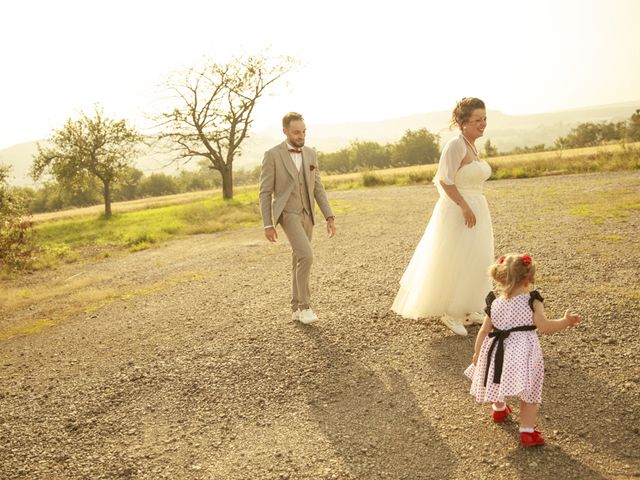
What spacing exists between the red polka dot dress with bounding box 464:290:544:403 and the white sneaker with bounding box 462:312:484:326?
7.03ft

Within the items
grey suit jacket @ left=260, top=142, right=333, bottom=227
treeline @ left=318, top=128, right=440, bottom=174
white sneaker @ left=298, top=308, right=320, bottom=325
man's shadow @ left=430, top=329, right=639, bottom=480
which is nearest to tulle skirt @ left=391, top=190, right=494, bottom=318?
man's shadow @ left=430, top=329, right=639, bottom=480

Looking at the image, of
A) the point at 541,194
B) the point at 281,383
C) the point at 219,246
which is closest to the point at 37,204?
the point at 219,246

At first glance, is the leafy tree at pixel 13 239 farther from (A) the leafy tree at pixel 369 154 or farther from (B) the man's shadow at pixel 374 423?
(A) the leafy tree at pixel 369 154

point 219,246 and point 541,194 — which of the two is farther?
point 541,194

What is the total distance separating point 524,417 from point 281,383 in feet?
7.23

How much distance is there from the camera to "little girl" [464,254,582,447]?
3.36 metres

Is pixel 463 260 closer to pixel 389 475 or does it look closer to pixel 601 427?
pixel 601 427

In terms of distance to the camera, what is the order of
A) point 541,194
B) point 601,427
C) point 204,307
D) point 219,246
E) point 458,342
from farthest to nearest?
point 541,194, point 219,246, point 204,307, point 458,342, point 601,427

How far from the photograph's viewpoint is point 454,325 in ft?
18.1

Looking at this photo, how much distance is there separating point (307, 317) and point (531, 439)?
11.0 feet

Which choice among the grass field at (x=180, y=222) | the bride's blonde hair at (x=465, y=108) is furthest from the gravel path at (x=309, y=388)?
the grass field at (x=180, y=222)

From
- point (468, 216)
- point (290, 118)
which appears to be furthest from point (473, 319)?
point (290, 118)

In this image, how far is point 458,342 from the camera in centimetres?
530

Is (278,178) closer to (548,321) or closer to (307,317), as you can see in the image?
(307,317)
